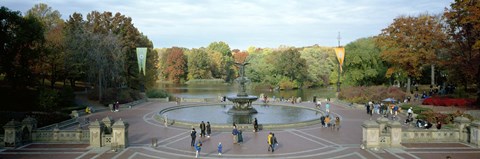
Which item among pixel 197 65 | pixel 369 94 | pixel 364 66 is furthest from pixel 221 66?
pixel 369 94

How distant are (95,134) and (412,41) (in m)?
45.6

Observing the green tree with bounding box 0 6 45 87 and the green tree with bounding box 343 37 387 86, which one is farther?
the green tree with bounding box 343 37 387 86

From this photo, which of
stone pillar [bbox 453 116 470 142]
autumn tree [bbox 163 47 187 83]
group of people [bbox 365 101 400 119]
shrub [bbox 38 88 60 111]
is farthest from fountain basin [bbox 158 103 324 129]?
autumn tree [bbox 163 47 187 83]

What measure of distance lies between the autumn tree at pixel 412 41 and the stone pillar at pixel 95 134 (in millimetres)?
41985

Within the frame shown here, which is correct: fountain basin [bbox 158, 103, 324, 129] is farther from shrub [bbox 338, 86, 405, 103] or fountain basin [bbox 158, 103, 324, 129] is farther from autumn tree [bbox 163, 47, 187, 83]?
autumn tree [bbox 163, 47, 187, 83]

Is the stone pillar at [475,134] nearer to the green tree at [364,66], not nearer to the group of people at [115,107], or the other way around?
the group of people at [115,107]

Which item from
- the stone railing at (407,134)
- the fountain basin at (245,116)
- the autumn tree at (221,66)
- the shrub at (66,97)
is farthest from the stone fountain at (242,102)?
the autumn tree at (221,66)

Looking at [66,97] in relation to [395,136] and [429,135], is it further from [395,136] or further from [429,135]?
[429,135]

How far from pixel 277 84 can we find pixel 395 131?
242 ft

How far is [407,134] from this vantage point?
25469mm

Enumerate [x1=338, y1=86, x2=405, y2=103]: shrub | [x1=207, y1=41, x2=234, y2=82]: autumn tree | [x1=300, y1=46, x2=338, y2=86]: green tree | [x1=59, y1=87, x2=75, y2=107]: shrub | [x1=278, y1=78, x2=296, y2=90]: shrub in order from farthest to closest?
[x1=207, y1=41, x2=234, y2=82]: autumn tree → [x1=300, y1=46, x2=338, y2=86]: green tree → [x1=278, y1=78, x2=296, y2=90]: shrub → [x1=338, y1=86, x2=405, y2=103]: shrub → [x1=59, y1=87, x2=75, y2=107]: shrub

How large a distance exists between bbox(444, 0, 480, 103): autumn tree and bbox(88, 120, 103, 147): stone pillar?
34.6 meters

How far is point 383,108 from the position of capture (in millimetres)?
42156

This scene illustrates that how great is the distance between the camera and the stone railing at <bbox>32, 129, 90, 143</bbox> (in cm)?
2508
